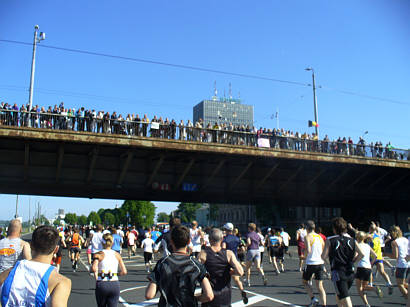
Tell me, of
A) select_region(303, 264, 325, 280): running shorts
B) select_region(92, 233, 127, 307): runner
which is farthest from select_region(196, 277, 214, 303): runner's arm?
select_region(303, 264, 325, 280): running shorts

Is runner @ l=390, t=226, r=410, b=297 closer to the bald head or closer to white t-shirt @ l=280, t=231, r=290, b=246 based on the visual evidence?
the bald head

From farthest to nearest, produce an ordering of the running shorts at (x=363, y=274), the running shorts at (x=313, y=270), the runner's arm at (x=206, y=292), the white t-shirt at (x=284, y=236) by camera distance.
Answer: the white t-shirt at (x=284, y=236) → the running shorts at (x=363, y=274) → the running shorts at (x=313, y=270) → the runner's arm at (x=206, y=292)

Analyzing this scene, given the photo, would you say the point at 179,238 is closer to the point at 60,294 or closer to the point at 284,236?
the point at 60,294

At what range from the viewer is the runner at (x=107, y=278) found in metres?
6.20

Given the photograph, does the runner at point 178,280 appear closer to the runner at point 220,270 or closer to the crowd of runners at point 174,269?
the crowd of runners at point 174,269

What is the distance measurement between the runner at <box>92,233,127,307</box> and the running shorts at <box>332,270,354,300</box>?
3.95 m

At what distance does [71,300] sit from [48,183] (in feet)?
57.2

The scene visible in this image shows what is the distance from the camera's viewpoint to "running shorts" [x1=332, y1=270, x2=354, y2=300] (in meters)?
7.15

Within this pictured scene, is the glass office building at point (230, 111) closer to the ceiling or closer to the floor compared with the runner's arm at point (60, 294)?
closer to the ceiling

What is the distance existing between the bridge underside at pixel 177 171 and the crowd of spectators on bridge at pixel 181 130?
60 cm

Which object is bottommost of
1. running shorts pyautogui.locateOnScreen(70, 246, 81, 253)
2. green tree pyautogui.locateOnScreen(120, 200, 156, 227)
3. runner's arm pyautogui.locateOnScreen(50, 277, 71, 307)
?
running shorts pyautogui.locateOnScreen(70, 246, 81, 253)

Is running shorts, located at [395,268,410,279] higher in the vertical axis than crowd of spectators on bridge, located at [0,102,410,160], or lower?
lower

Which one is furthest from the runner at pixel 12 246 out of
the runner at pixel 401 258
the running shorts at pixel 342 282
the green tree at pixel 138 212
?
the green tree at pixel 138 212

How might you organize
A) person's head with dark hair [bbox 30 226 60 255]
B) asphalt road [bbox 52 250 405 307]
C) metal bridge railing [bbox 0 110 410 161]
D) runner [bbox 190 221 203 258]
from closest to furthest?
person's head with dark hair [bbox 30 226 60 255], asphalt road [bbox 52 250 405 307], runner [bbox 190 221 203 258], metal bridge railing [bbox 0 110 410 161]
